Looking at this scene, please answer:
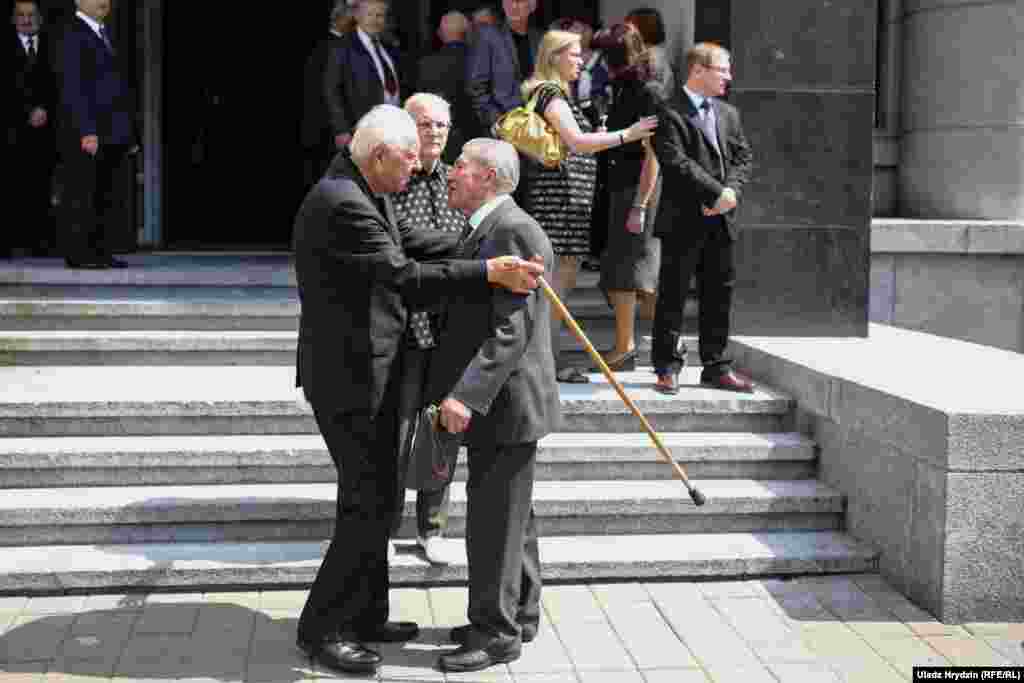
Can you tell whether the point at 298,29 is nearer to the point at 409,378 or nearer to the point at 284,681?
the point at 409,378

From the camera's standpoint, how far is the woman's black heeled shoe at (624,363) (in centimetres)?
861

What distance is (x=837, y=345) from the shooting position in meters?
8.77

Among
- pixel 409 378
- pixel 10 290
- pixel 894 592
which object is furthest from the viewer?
pixel 10 290

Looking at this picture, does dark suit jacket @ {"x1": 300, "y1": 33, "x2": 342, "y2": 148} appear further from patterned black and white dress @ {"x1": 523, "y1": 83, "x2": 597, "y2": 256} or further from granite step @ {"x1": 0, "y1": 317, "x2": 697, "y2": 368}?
patterned black and white dress @ {"x1": 523, "y1": 83, "x2": 597, "y2": 256}

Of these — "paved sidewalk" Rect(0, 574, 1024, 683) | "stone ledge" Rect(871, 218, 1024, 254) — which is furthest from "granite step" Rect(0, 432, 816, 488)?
"stone ledge" Rect(871, 218, 1024, 254)

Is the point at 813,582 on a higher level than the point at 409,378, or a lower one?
lower

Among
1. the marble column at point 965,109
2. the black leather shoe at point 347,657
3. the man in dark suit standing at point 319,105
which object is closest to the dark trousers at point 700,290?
the black leather shoe at point 347,657

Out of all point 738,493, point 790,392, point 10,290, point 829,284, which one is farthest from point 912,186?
point 10,290

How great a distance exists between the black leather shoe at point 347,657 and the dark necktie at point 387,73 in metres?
5.19

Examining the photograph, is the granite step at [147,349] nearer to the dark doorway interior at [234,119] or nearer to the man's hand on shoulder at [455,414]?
the man's hand on shoulder at [455,414]

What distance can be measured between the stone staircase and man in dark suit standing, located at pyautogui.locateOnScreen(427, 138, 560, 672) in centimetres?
94

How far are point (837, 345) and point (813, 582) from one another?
2.10 meters

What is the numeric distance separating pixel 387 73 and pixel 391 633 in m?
5.02

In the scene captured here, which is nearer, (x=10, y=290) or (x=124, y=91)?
(x=10, y=290)
